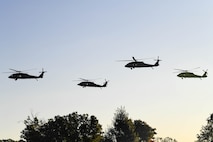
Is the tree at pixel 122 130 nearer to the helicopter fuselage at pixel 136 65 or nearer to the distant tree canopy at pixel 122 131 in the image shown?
the distant tree canopy at pixel 122 131

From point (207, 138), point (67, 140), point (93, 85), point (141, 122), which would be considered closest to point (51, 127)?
point (67, 140)

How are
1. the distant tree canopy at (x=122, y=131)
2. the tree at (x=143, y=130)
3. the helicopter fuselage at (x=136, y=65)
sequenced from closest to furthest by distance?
the helicopter fuselage at (x=136, y=65) → the distant tree canopy at (x=122, y=131) → the tree at (x=143, y=130)

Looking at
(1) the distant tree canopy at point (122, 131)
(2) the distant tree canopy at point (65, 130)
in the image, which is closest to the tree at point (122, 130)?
(1) the distant tree canopy at point (122, 131)

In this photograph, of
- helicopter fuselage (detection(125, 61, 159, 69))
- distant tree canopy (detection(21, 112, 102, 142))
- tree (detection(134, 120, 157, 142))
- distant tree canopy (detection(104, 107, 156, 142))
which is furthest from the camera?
tree (detection(134, 120, 157, 142))

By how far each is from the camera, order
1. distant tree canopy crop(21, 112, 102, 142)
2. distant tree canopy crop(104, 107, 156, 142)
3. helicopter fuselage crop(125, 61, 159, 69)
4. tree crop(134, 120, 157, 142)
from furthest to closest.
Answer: tree crop(134, 120, 157, 142) < distant tree canopy crop(104, 107, 156, 142) < distant tree canopy crop(21, 112, 102, 142) < helicopter fuselage crop(125, 61, 159, 69)

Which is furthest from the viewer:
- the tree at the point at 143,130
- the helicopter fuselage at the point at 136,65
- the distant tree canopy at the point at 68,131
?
the tree at the point at 143,130

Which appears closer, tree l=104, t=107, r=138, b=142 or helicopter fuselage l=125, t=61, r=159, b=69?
helicopter fuselage l=125, t=61, r=159, b=69

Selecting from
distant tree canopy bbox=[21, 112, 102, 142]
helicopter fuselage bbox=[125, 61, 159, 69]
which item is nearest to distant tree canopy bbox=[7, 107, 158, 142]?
distant tree canopy bbox=[21, 112, 102, 142]

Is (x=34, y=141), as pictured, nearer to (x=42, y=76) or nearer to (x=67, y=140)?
(x=67, y=140)

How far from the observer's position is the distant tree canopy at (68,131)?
8819 centimetres

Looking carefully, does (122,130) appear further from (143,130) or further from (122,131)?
(143,130)

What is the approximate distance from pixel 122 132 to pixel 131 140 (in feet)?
12.6

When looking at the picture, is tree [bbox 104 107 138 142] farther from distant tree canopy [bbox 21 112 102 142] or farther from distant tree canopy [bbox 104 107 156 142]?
distant tree canopy [bbox 21 112 102 142]

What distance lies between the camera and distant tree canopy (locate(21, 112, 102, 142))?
289 ft
